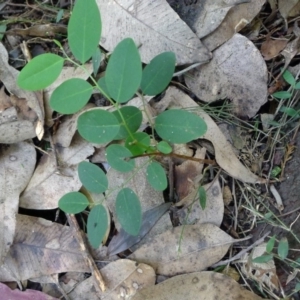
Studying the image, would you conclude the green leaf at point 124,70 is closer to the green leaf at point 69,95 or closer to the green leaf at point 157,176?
the green leaf at point 69,95

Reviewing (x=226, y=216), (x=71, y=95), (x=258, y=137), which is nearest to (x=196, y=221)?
(x=226, y=216)

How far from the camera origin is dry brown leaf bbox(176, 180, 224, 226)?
4.54 ft

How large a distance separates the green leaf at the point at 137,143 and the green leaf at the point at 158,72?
0.39ft

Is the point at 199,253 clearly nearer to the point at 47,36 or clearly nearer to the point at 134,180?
the point at 134,180

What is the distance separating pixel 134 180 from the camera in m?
1.42

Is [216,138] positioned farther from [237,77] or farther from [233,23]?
[233,23]

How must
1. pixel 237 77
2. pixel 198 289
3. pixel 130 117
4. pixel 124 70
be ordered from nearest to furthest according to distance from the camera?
pixel 124 70 < pixel 130 117 < pixel 198 289 < pixel 237 77

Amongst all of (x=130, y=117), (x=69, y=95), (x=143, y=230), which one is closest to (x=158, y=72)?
(x=130, y=117)

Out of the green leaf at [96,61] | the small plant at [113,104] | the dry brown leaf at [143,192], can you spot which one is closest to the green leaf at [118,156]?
the small plant at [113,104]

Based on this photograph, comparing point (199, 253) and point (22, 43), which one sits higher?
point (22, 43)

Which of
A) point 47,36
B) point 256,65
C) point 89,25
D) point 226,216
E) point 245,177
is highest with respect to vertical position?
point 89,25

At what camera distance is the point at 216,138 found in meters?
1.41

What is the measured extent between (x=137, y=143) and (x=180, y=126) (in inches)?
4.7

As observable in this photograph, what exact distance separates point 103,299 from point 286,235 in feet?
1.85
